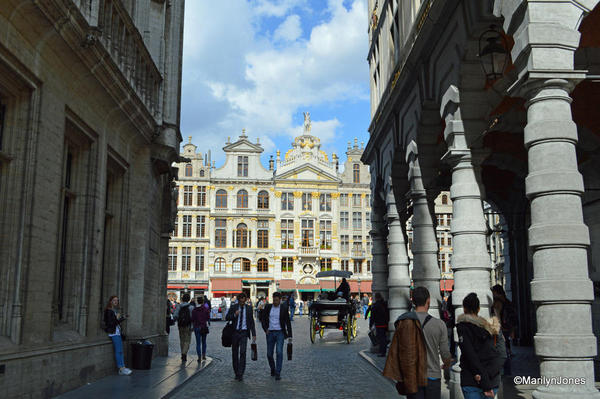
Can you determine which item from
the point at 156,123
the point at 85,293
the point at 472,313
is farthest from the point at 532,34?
the point at 156,123

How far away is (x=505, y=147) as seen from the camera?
15.9 m

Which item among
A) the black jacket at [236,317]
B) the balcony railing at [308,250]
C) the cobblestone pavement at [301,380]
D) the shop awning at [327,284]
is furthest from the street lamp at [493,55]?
the balcony railing at [308,250]

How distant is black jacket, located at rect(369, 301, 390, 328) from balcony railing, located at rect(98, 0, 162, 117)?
8266 mm

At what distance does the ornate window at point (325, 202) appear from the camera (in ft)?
206

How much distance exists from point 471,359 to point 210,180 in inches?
2195

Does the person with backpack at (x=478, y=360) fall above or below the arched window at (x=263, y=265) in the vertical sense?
below

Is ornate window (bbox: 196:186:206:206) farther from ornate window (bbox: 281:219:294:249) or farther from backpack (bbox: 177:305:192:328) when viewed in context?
backpack (bbox: 177:305:192:328)

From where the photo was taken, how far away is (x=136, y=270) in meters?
14.7

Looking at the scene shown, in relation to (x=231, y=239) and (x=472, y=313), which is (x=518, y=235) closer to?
(x=472, y=313)

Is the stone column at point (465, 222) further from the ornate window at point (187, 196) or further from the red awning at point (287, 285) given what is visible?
Answer: the ornate window at point (187, 196)

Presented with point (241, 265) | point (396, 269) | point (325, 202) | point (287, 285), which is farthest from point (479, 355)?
point (325, 202)

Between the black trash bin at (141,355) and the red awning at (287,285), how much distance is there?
46069mm

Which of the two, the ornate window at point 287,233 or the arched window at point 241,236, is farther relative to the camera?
the ornate window at point 287,233

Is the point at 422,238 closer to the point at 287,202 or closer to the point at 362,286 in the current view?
the point at 287,202
